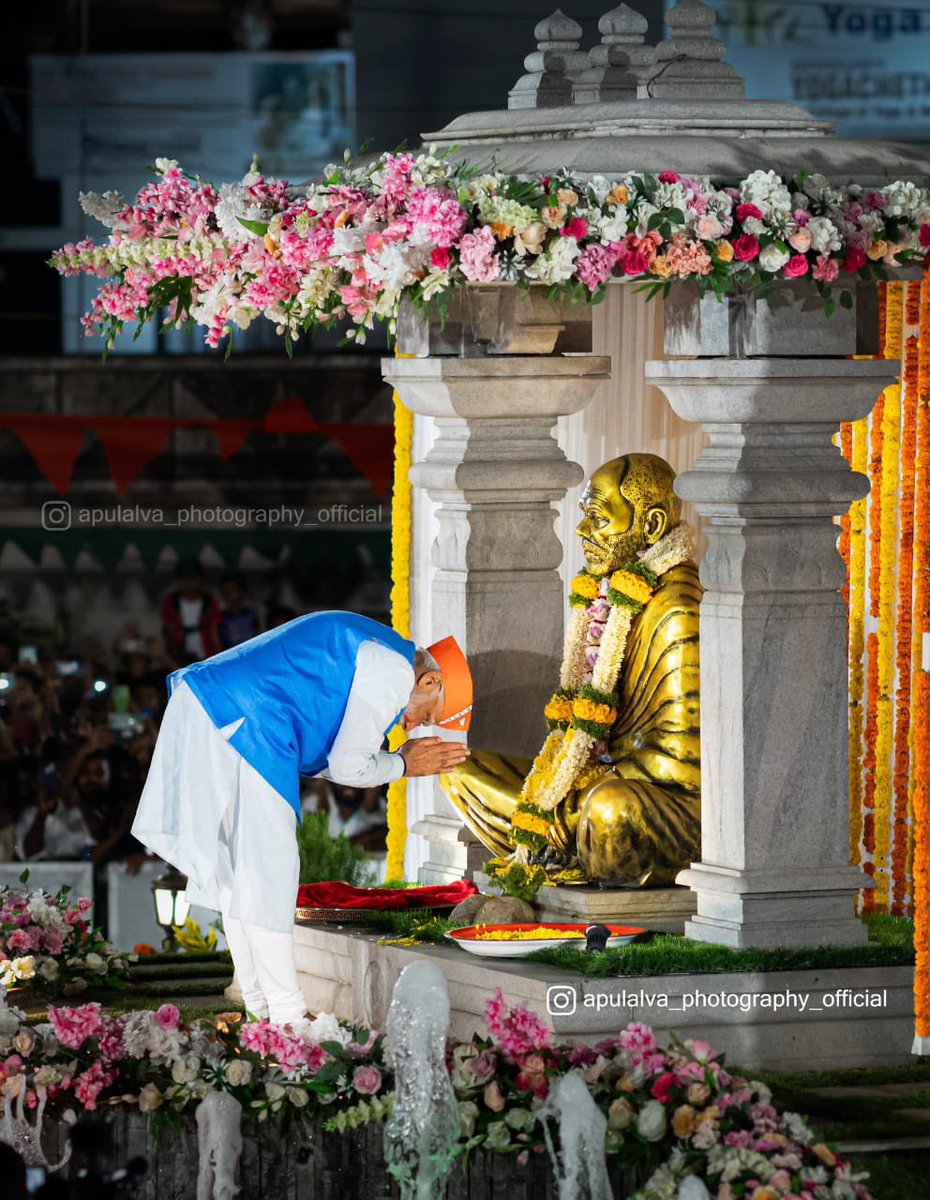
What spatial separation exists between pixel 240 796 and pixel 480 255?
1.65 meters

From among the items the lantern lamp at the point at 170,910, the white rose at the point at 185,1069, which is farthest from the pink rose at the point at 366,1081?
the lantern lamp at the point at 170,910

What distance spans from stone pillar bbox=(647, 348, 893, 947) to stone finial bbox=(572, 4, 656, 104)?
1276 mm

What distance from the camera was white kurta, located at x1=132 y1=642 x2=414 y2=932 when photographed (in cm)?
848

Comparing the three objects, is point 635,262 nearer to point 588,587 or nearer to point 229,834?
point 588,587

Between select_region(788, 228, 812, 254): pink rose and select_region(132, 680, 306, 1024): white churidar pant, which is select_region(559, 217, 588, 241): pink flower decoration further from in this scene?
select_region(132, 680, 306, 1024): white churidar pant

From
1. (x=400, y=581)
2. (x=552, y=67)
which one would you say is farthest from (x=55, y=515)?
(x=552, y=67)

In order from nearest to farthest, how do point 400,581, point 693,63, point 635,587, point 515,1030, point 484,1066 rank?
1. point 484,1066
2. point 515,1030
3. point 693,63
4. point 635,587
5. point 400,581

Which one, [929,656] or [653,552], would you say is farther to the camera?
[653,552]

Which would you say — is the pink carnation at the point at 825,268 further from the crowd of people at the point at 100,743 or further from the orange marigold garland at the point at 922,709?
the crowd of people at the point at 100,743

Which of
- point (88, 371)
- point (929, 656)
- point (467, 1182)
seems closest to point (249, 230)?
point (929, 656)

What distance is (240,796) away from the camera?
335 inches

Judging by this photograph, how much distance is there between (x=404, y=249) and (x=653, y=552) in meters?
1.51

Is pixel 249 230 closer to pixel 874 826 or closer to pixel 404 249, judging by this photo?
pixel 404 249

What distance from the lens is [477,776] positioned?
31.5 feet
